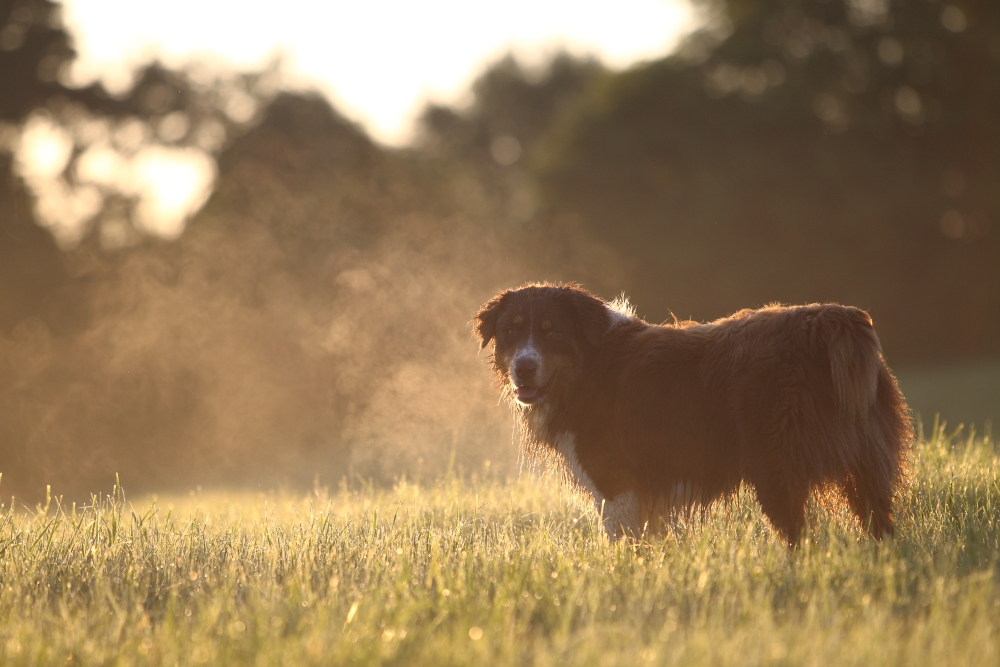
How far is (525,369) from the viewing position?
495cm

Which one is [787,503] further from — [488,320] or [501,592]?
[488,320]

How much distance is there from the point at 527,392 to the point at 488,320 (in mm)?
706

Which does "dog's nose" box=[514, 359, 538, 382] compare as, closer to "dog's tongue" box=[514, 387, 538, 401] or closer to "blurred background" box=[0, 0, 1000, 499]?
"dog's tongue" box=[514, 387, 538, 401]

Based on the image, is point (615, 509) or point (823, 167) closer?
point (615, 509)

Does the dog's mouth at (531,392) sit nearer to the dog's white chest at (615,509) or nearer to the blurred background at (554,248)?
the dog's white chest at (615,509)

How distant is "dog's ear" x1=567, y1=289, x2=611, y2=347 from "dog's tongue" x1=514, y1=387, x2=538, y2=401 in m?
0.46

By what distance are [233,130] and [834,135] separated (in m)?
20.0

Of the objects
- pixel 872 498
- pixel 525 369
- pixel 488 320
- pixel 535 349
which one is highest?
pixel 488 320

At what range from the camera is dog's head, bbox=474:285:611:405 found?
16.4 ft

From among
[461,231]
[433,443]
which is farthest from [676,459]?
[461,231]

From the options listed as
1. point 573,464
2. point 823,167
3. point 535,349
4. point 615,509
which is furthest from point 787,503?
point 823,167

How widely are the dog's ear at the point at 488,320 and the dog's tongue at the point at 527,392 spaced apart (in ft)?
1.79

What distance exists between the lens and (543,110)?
4175 centimetres

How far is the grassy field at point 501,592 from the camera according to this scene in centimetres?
291
